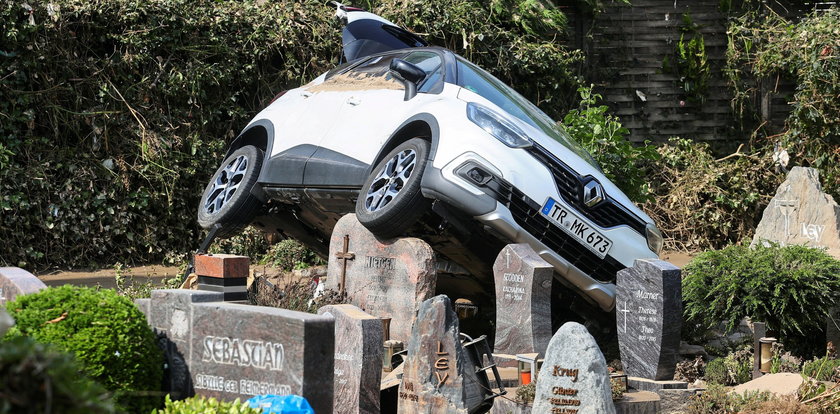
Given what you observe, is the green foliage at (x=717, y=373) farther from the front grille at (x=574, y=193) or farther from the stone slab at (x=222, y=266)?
the stone slab at (x=222, y=266)

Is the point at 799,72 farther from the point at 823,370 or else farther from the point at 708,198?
the point at 823,370

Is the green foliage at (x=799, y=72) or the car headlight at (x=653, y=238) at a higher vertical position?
the green foliage at (x=799, y=72)

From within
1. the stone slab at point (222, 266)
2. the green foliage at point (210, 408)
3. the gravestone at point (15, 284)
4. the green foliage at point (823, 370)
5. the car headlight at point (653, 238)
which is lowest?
the green foliage at point (823, 370)

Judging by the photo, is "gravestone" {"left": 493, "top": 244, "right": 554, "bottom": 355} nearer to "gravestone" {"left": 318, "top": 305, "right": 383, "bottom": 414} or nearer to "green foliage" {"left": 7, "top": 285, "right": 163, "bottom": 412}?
"gravestone" {"left": 318, "top": 305, "right": 383, "bottom": 414}

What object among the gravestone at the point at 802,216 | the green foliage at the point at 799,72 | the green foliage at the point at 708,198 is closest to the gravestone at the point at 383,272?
the gravestone at the point at 802,216

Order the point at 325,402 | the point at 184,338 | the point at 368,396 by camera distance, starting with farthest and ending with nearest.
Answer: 1. the point at 368,396
2. the point at 184,338
3. the point at 325,402

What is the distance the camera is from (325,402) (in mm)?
4359

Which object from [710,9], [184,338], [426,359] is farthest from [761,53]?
[184,338]

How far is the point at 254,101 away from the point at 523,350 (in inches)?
229

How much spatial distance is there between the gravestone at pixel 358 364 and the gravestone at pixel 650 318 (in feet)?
6.94

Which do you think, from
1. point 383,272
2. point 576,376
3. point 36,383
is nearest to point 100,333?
point 576,376

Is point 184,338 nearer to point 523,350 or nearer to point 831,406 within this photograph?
point 523,350

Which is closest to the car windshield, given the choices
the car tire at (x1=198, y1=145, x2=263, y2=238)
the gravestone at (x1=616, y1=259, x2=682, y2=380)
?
the gravestone at (x1=616, y1=259, x2=682, y2=380)

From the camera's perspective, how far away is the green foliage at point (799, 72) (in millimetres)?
12086
